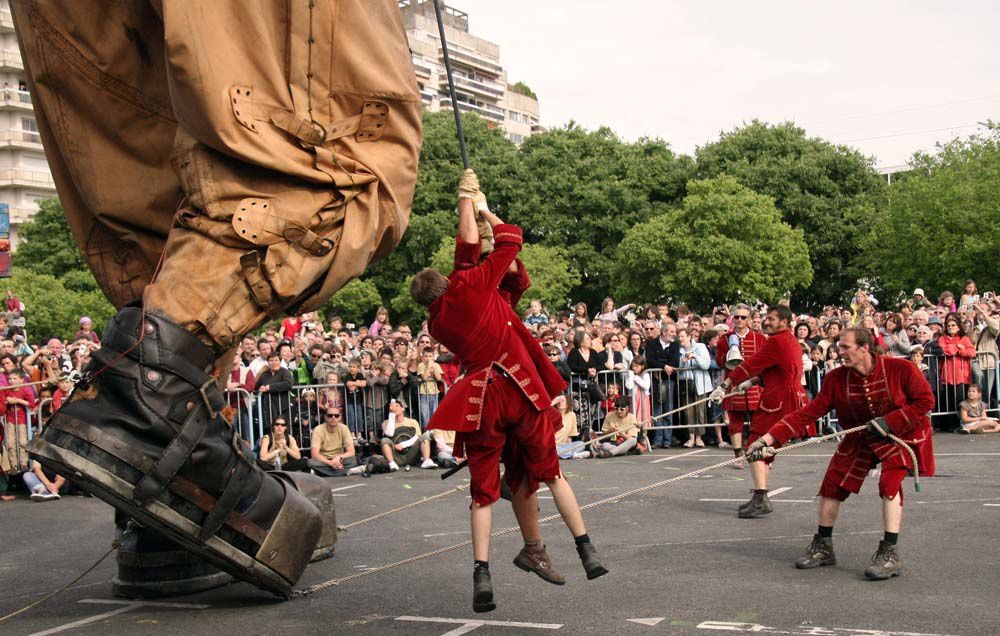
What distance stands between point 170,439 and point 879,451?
4.76 m

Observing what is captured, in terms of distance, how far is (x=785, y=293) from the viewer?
159 feet

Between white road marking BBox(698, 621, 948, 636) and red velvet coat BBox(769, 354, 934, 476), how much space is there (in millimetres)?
2303

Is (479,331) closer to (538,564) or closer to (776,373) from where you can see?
(538,564)

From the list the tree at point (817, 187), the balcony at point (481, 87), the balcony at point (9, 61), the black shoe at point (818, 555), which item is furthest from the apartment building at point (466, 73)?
the black shoe at point (818, 555)

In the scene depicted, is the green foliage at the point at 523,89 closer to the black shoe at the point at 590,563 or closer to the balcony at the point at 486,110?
the balcony at the point at 486,110

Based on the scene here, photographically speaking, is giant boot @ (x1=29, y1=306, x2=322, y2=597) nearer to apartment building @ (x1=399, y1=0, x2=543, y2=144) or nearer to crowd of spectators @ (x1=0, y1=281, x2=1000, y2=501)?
crowd of spectators @ (x1=0, y1=281, x2=1000, y2=501)

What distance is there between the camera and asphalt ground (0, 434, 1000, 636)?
18.4ft

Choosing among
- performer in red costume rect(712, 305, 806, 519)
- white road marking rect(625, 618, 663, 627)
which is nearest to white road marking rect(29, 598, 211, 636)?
white road marking rect(625, 618, 663, 627)

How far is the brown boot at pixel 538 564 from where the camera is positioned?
5.96 meters

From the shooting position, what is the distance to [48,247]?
51.3 m

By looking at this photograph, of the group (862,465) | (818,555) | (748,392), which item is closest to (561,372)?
(748,392)

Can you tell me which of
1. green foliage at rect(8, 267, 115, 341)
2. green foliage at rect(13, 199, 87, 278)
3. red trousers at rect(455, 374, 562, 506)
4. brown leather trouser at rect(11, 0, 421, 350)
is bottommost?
red trousers at rect(455, 374, 562, 506)

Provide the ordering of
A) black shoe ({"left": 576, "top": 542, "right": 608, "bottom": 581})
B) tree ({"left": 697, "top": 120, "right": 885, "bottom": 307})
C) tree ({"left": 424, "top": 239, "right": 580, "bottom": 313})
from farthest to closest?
tree ({"left": 697, "top": 120, "right": 885, "bottom": 307}) < tree ({"left": 424, "top": 239, "right": 580, "bottom": 313}) < black shoe ({"left": 576, "top": 542, "right": 608, "bottom": 581})

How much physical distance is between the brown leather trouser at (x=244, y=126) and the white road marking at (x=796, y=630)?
2.42 m
